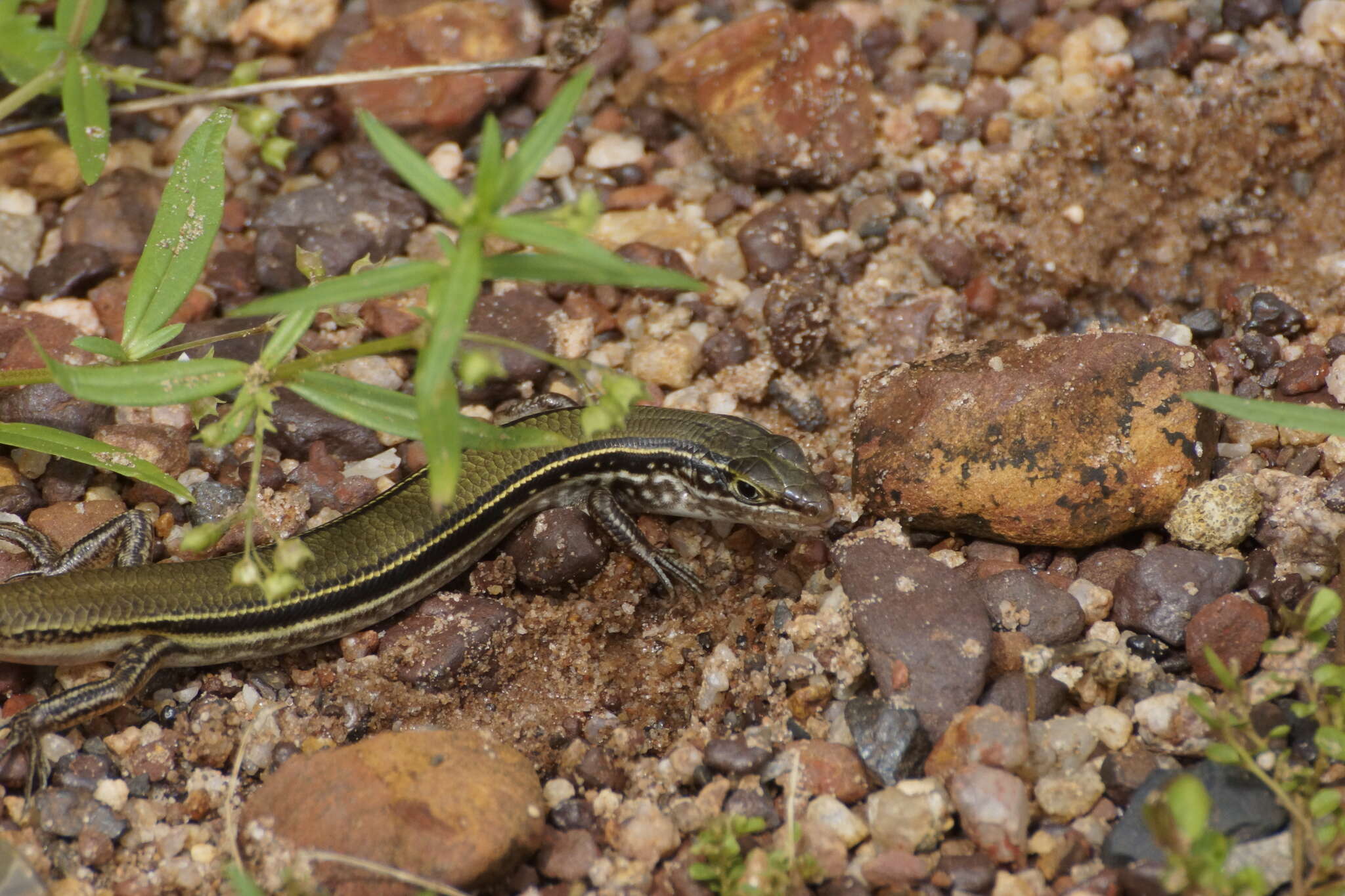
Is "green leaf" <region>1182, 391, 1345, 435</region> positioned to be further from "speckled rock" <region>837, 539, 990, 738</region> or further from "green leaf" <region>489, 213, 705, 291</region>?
"green leaf" <region>489, 213, 705, 291</region>

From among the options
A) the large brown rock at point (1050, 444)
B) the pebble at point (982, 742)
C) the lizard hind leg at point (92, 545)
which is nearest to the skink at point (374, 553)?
the lizard hind leg at point (92, 545)

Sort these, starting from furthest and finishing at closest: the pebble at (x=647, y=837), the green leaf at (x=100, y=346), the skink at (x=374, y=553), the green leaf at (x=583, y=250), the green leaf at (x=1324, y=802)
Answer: the skink at (x=374, y=553)
the green leaf at (x=100, y=346)
the pebble at (x=647, y=837)
the green leaf at (x=1324, y=802)
the green leaf at (x=583, y=250)

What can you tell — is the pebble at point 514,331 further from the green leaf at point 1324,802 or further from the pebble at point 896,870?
the green leaf at point 1324,802

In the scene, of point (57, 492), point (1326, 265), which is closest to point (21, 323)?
point (57, 492)

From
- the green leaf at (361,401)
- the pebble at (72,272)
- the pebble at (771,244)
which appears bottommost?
the pebble at (771,244)

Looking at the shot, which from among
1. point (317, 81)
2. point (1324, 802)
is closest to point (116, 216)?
point (317, 81)
